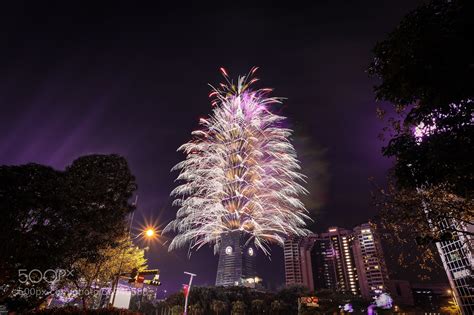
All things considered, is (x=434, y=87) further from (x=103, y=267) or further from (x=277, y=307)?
(x=277, y=307)

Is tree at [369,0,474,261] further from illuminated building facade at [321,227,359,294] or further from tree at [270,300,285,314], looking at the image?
illuminated building facade at [321,227,359,294]

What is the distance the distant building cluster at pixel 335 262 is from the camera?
471 ft

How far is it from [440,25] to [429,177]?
478 centimetres

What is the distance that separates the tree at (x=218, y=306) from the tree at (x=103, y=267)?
57.5 feet

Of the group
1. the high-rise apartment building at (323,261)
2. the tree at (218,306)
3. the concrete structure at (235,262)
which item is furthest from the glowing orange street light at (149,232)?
the high-rise apartment building at (323,261)

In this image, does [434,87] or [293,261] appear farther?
[293,261]

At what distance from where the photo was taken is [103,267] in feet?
87.5

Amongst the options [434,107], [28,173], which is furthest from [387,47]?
[28,173]

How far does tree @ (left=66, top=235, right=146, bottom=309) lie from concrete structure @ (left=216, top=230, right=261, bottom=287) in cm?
3377

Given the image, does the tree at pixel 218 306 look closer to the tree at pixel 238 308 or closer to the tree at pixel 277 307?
the tree at pixel 238 308

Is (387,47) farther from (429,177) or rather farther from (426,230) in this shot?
(426,230)

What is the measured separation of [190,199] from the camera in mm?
41188

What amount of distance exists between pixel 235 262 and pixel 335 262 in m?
126

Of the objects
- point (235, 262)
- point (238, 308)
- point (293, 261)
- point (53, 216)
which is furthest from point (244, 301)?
point (293, 261)
